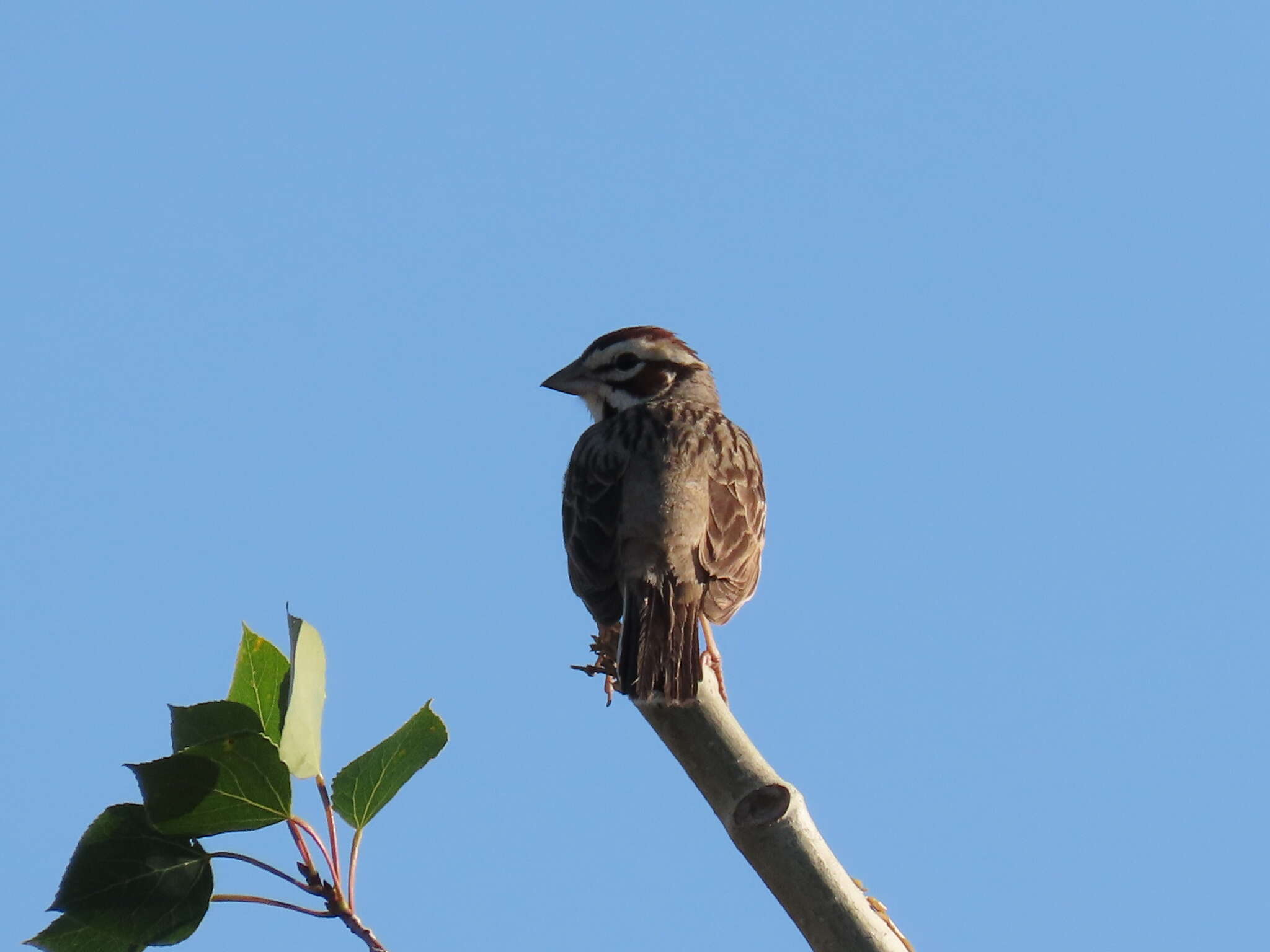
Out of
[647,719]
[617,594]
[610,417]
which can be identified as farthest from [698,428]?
[647,719]

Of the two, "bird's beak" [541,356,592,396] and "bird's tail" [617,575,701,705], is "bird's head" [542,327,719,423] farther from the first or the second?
"bird's tail" [617,575,701,705]

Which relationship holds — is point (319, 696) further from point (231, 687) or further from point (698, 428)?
point (698, 428)

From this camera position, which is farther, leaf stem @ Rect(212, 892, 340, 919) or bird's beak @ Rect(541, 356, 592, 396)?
bird's beak @ Rect(541, 356, 592, 396)

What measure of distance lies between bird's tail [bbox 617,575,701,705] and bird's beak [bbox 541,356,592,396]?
2.68m

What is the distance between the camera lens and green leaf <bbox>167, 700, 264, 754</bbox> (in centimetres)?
345

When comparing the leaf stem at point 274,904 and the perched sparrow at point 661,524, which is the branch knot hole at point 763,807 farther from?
the perched sparrow at point 661,524

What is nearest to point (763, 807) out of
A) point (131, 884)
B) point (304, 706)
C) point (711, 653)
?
point (304, 706)

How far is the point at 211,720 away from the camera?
3.46 meters

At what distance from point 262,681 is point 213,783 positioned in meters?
0.32

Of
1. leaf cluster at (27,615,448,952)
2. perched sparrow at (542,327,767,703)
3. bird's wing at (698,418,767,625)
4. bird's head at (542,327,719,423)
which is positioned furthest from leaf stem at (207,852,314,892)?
bird's head at (542,327,719,423)

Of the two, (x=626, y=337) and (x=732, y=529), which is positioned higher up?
(x=626, y=337)

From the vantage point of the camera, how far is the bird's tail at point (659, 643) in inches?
179

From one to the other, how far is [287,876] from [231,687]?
1.57 feet

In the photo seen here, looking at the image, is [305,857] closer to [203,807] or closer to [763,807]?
[203,807]
